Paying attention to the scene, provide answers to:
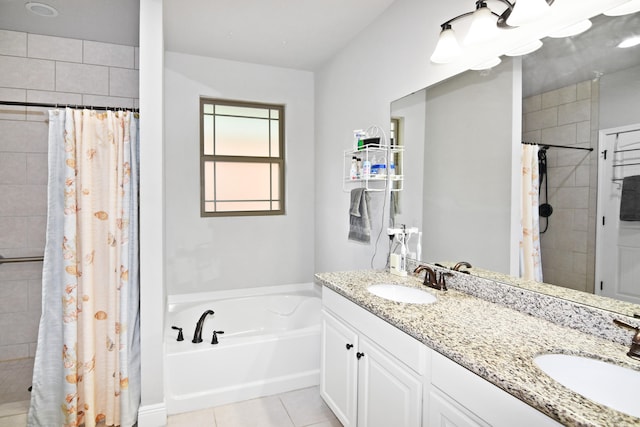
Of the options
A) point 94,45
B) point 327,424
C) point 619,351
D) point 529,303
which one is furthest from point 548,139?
point 94,45

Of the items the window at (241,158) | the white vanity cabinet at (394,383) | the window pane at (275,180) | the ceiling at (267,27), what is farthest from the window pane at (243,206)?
the white vanity cabinet at (394,383)

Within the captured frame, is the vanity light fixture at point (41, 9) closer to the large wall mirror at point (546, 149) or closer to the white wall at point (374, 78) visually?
the white wall at point (374, 78)

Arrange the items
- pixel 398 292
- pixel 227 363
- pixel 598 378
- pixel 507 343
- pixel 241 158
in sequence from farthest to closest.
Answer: pixel 241 158, pixel 227 363, pixel 398 292, pixel 507 343, pixel 598 378

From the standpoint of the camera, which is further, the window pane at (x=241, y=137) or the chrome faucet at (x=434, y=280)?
the window pane at (x=241, y=137)

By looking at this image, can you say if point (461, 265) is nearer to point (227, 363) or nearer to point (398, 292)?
point (398, 292)

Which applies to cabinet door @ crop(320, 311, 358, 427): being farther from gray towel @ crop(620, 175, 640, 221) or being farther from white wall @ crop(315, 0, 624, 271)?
gray towel @ crop(620, 175, 640, 221)

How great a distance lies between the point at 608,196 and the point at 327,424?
75.1 inches

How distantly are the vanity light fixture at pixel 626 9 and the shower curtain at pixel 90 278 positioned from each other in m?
2.33

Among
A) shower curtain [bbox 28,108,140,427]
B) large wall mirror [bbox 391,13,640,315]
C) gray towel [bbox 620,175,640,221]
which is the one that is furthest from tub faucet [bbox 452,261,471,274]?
→ shower curtain [bbox 28,108,140,427]

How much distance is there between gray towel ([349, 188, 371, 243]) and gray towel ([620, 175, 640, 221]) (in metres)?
1.60

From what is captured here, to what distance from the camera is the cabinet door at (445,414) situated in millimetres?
1109

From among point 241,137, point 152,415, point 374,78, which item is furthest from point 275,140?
point 152,415

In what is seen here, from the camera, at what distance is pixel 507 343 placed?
3.80 ft

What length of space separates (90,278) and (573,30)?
105 inches
